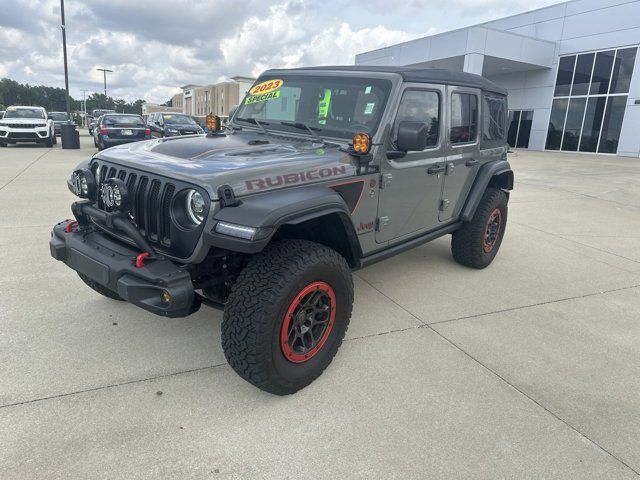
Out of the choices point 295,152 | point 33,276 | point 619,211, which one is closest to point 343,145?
point 295,152

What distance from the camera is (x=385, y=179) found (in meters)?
3.26

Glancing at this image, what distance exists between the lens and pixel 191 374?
2799mm

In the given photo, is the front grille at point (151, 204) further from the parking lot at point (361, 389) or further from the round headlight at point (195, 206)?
the parking lot at point (361, 389)

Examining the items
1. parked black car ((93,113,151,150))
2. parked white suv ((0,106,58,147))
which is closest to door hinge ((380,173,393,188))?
parked black car ((93,113,151,150))

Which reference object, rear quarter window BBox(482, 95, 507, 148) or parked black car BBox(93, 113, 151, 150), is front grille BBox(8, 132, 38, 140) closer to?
parked black car BBox(93, 113, 151, 150)

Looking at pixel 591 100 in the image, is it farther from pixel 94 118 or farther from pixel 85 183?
pixel 94 118

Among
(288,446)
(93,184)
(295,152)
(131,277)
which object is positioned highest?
(295,152)

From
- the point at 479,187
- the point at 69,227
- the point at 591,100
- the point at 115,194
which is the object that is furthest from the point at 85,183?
the point at 591,100

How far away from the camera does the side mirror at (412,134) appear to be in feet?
9.68

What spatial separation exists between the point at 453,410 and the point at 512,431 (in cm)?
31

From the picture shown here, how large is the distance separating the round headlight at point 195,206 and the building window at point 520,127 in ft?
91.4

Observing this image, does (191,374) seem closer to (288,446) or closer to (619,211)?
(288,446)

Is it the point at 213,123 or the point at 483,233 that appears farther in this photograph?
the point at 483,233

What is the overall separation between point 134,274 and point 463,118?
3164mm
